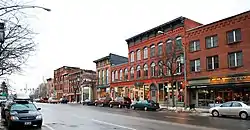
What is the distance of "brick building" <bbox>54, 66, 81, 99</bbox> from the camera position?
329ft

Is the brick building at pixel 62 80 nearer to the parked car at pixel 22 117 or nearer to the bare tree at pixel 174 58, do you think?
the bare tree at pixel 174 58

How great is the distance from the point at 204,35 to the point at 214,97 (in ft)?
25.4

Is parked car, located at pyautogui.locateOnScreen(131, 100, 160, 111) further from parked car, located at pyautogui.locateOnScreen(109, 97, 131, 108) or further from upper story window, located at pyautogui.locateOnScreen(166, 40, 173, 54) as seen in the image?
upper story window, located at pyautogui.locateOnScreen(166, 40, 173, 54)

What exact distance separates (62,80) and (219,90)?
3000 inches

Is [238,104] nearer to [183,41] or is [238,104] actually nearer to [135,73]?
[183,41]

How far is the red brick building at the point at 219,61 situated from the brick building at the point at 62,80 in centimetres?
6379

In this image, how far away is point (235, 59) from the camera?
34344mm

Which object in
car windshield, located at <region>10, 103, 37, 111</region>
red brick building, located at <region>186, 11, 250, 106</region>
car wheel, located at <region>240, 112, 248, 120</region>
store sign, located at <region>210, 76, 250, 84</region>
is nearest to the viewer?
car windshield, located at <region>10, 103, 37, 111</region>

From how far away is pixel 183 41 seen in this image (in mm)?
41500

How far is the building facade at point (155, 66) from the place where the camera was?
137 feet

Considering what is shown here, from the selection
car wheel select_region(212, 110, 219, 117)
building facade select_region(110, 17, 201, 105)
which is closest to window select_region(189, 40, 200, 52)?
building facade select_region(110, 17, 201, 105)

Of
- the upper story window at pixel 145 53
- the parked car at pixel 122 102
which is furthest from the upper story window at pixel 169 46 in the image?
the parked car at pixel 122 102

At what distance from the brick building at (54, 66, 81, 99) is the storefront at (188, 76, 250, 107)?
63.9m

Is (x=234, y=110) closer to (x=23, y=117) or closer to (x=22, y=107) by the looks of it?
(x=22, y=107)
